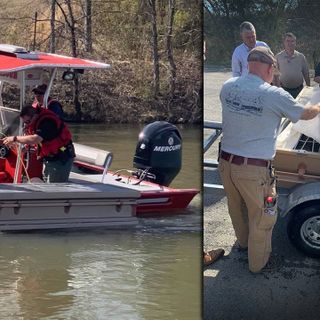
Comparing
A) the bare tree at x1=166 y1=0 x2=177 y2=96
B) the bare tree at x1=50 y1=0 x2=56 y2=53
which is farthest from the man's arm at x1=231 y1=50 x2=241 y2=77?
the bare tree at x1=50 y1=0 x2=56 y2=53

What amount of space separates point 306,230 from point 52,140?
334 cm

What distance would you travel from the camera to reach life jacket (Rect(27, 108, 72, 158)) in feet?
18.3

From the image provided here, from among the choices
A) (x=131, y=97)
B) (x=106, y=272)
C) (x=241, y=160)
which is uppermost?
(x=241, y=160)

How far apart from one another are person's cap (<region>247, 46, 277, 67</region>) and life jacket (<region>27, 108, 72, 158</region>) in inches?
129

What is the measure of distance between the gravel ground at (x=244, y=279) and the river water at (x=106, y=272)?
113 centimetres

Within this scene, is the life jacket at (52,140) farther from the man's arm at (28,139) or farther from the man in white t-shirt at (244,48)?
the man in white t-shirt at (244,48)

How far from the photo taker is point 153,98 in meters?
14.6

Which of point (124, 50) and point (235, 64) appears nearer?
point (235, 64)

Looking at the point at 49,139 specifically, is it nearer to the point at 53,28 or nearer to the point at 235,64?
the point at 235,64

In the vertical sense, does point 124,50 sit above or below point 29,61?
above

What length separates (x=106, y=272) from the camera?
16.9 feet

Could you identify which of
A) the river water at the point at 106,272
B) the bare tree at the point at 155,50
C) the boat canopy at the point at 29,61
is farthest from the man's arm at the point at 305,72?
the bare tree at the point at 155,50

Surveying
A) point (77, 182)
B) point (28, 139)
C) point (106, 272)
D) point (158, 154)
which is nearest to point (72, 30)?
point (158, 154)

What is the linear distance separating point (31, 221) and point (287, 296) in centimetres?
351
